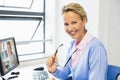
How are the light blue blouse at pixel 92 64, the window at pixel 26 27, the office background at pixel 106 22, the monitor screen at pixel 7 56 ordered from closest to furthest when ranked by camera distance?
the light blue blouse at pixel 92 64 < the monitor screen at pixel 7 56 < the office background at pixel 106 22 < the window at pixel 26 27

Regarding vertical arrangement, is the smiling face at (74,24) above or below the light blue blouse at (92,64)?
above

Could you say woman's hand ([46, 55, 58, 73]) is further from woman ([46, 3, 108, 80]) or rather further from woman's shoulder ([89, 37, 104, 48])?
woman's shoulder ([89, 37, 104, 48])

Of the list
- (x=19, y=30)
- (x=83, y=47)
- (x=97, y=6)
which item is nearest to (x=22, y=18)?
(x=19, y=30)

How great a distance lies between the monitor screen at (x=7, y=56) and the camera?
1.56 meters

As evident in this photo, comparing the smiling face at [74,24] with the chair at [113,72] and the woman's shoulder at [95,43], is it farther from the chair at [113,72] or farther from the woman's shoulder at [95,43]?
the chair at [113,72]

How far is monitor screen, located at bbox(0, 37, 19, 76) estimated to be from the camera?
5.12 ft

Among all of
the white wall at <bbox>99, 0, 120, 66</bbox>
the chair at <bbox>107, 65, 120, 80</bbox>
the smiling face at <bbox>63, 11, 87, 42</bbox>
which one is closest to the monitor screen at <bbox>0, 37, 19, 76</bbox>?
the smiling face at <bbox>63, 11, 87, 42</bbox>

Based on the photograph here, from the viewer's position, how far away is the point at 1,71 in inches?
61.1

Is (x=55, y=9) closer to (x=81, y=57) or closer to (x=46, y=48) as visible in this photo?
(x=46, y=48)

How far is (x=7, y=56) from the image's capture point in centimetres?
164

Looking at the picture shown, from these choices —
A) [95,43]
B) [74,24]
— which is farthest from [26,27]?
[95,43]

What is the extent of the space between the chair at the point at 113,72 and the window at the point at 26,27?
129 centimetres

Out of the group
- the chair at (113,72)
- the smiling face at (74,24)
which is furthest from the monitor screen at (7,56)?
the chair at (113,72)

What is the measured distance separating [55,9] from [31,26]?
1.38 feet
